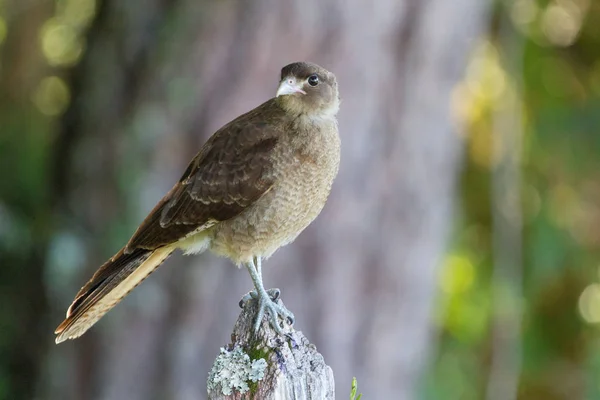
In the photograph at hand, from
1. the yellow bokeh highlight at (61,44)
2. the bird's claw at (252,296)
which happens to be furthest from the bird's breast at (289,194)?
the yellow bokeh highlight at (61,44)

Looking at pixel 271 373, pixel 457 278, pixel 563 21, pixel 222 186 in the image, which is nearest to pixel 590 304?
pixel 457 278

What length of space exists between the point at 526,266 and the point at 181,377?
318cm

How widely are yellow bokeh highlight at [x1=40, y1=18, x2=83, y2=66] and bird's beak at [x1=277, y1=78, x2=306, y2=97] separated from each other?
3.71 meters

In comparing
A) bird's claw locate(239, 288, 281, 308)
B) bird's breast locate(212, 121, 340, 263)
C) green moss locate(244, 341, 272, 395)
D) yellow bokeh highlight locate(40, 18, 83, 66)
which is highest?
yellow bokeh highlight locate(40, 18, 83, 66)

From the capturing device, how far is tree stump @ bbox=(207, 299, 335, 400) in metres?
2.71

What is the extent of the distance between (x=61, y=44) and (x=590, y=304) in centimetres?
488

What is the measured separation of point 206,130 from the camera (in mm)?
5965

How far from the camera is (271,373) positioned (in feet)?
8.98

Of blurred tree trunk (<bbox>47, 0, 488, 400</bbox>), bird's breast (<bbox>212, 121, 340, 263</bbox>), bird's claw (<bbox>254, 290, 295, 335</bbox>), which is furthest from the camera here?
blurred tree trunk (<bbox>47, 0, 488, 400</bbox>)

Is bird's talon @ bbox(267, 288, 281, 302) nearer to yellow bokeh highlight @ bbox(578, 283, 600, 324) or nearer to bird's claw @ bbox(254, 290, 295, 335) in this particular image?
bird's claw @ bbox(254, 290, 295, 335)

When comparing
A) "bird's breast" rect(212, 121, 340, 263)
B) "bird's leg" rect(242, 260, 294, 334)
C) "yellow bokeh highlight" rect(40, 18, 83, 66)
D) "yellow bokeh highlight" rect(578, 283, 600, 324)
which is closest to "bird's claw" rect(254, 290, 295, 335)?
"bird's leg" rect(242, 260, 294, 334)

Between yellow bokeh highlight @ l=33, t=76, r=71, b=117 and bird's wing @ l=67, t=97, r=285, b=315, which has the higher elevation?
yellow bokeh highlight @ l=33, t=76, r=71, b=117

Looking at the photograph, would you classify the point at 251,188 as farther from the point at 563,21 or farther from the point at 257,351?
the point at 563,21

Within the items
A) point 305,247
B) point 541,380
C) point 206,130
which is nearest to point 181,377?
point 305,247
